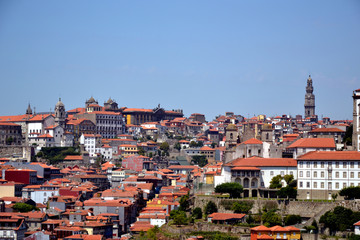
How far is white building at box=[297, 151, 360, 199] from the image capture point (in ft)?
214

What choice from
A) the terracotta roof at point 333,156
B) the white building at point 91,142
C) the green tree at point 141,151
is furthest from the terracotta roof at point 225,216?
the white building at point 91,142

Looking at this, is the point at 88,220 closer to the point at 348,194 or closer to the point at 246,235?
the point at 246,235

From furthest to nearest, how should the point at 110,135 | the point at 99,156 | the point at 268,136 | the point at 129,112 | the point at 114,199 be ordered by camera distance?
the point at 129,112 < the point at 110,135 < the point at 99,156 < the point at 268,136 < the point at 114,199

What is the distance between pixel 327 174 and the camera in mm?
65938

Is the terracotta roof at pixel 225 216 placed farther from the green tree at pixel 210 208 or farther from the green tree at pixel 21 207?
the green tree at pixel 21 207

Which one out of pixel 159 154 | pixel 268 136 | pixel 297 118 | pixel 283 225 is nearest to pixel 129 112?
pixel 159 154

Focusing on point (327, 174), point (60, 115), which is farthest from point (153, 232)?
point (60, 115)

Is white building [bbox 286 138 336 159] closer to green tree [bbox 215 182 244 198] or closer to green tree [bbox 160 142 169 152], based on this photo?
green tree [bbox 215 182 244 198]

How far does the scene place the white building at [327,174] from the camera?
65375 mm

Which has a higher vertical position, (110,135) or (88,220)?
(110,135)

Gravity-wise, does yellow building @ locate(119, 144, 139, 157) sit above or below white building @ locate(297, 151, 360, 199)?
above

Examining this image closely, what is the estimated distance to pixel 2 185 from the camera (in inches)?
3484

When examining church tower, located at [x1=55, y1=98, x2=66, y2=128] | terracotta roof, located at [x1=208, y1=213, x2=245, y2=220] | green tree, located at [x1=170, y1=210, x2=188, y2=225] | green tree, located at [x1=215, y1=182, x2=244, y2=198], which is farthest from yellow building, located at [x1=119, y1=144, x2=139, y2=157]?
terracotta roof, located at [x1=208, y1=213, x2=245, y2=220]

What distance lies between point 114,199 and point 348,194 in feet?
98.7
